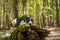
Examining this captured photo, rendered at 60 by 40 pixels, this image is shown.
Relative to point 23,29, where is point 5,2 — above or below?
above

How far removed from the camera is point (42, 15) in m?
16.7

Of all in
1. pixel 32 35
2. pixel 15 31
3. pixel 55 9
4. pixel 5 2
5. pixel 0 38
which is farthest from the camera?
pixel 55 9

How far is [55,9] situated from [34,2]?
3259mm

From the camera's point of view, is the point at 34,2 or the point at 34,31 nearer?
the point at 34,31

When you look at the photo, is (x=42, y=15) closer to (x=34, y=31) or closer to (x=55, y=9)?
(x=55, y=9)

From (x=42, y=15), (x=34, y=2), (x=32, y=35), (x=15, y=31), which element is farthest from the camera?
(x=42, y=15)

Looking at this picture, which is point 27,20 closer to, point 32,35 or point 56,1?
point 32,35

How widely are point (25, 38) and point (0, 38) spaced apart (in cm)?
150

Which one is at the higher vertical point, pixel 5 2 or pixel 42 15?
pixel 5 2

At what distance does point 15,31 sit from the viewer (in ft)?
19.1

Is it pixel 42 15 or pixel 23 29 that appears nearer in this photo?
pixel 23 29

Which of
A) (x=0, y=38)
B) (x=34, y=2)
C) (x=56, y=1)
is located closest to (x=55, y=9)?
(x=56, y=1)

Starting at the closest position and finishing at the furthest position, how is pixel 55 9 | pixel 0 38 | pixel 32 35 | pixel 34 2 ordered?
pixel 0 38 < pixel 32 35 < pixel 34 2 < pixel 55 9

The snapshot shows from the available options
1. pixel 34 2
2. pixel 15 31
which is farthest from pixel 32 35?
pixel 34 2
